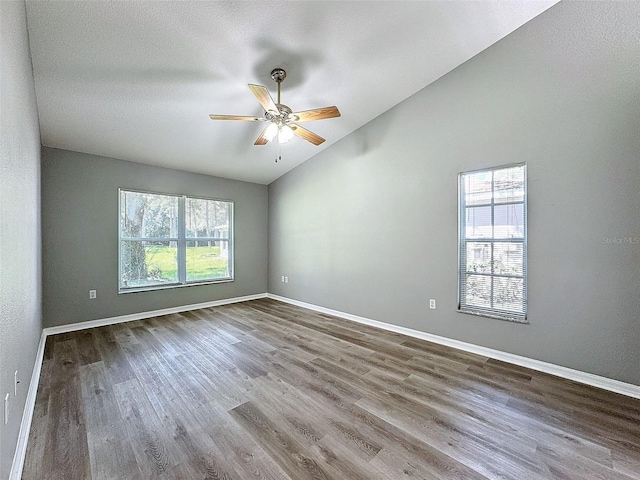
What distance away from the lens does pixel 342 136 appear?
4.41 meters

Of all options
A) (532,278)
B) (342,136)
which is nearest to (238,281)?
(342,136)

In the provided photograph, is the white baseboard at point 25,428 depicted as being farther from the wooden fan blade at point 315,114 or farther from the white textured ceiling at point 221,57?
the wooden fan blade at point 315,114

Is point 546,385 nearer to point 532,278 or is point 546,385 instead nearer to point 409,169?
point 532,278

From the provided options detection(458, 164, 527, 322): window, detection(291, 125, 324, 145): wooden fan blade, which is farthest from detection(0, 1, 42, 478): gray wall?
detection(458, 164, 527, 322): window

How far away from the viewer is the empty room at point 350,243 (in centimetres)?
165

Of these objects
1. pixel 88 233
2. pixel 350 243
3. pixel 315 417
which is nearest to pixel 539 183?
pixel 350 243

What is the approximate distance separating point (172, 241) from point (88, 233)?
3.75 ft

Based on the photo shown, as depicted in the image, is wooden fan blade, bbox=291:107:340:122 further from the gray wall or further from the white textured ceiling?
the gray wall

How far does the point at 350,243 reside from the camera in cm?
437

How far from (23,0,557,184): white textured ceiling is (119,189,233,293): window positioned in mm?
1076

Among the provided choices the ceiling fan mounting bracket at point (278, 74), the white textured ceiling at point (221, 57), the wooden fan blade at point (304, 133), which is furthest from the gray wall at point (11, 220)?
the wooden fan blade at point (304, 133)

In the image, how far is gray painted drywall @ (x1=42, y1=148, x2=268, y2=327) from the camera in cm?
366

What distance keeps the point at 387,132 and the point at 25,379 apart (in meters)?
4.34

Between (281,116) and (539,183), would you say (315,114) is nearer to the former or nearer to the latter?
(281,116)
